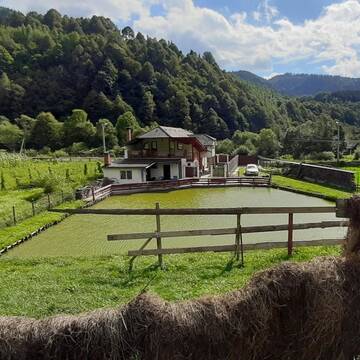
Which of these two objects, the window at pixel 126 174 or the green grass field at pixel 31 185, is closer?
the green grass field at pixel 31 185

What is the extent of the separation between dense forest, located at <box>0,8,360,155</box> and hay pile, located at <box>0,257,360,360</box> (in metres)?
63.7

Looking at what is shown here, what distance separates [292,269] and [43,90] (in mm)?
98255

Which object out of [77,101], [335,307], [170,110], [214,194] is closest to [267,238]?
[335,307]

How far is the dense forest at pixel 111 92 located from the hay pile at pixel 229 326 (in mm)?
63738

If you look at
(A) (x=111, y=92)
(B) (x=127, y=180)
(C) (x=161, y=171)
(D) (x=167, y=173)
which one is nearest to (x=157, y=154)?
(C) (x=161, y=171)

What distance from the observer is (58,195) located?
21.2 m

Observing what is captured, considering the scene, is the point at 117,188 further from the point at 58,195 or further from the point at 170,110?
the point at 170,110

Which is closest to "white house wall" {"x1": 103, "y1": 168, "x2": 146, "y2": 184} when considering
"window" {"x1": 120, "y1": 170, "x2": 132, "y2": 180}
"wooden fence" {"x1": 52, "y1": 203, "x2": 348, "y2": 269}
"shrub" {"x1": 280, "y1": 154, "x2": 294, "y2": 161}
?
"window" {"x1": 120, "y1": 170, "x2": 132, "y2": 180}

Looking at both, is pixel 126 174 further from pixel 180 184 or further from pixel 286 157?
pixel 286 157

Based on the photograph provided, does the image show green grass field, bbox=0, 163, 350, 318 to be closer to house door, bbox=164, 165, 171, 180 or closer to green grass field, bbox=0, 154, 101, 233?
green grass field, bbox=0, 154, 101, 233

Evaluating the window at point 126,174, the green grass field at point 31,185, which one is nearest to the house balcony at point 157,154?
the window at point 126,174

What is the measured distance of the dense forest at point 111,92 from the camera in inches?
2859

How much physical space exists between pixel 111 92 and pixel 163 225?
281 feet

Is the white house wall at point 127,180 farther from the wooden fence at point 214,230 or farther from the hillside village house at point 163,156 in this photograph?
the wooden fence at point 214,230
